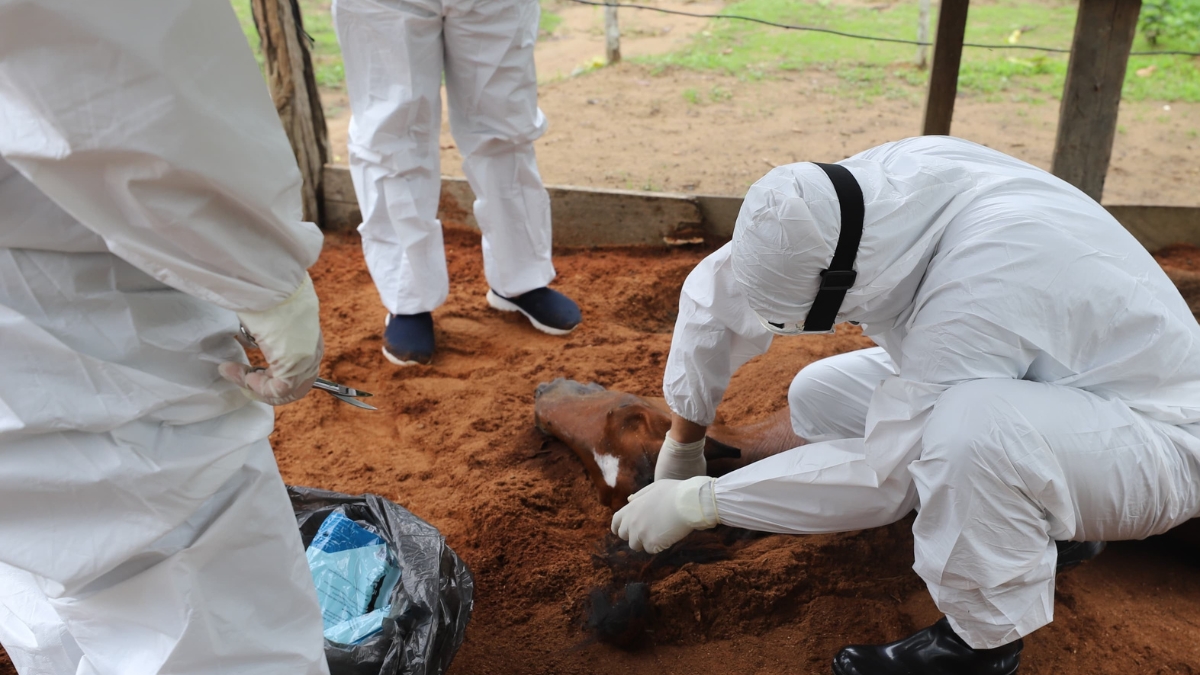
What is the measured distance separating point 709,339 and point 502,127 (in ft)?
3.69

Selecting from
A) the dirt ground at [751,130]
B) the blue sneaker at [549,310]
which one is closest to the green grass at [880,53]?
the dirt ground at [751,130]

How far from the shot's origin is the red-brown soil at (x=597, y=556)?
5.26 ft

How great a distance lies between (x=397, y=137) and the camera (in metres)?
2.44

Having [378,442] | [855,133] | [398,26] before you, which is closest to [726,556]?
[378,442]

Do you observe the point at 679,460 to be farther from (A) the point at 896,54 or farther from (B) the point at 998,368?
(A) the point at 896,54

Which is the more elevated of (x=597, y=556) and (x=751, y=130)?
(x=751, y=130)

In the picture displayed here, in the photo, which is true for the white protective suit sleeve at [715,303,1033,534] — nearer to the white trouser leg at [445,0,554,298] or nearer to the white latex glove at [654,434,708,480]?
the white latex glove at [654,434,708,480]

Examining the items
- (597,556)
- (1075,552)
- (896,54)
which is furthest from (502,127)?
(896,54)

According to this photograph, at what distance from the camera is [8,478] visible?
0.92 metres

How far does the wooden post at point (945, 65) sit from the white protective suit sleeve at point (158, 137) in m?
2.34

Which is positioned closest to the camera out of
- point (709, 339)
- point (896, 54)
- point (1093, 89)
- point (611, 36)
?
point (709, 339)

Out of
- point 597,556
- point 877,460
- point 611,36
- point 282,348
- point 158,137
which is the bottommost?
point 597,556

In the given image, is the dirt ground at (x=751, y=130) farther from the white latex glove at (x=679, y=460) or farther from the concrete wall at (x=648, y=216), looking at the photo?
the white latex glove at (x=679, y=460)

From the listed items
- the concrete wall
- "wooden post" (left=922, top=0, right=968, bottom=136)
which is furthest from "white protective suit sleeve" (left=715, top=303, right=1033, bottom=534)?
the concrete wall
